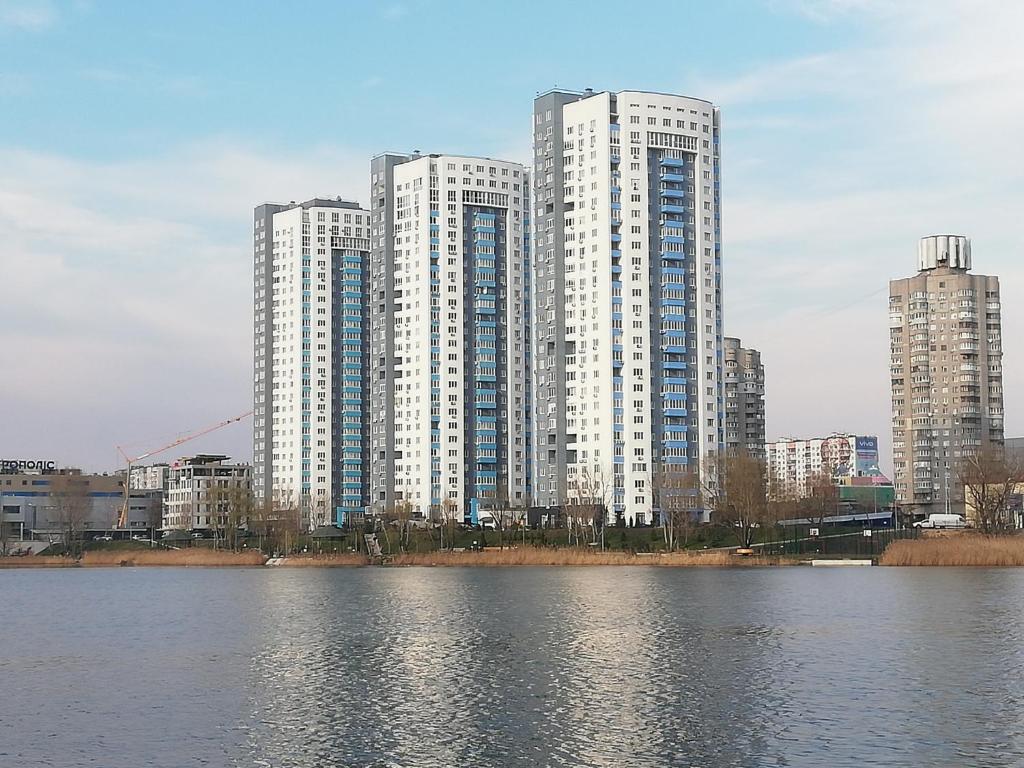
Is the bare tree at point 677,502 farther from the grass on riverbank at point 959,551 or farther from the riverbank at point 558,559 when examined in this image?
the grass on riverbank at point 959,551

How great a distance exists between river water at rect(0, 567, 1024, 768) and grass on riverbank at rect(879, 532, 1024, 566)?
104 feet

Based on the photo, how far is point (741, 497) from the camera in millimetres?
176000

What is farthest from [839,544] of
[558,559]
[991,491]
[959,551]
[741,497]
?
[558,559]

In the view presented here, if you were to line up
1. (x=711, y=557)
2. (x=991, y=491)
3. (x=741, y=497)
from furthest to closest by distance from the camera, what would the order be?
1. (x=741, y=497)
2. (x=991, y=491)
3. (x=711, y=557)

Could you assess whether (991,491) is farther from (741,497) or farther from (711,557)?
(711,557)

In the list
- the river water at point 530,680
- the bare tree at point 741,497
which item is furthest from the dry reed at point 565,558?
the river water at point 530,680

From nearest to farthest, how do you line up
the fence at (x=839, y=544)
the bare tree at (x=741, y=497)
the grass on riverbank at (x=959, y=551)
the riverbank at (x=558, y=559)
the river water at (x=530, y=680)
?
the river water at (x=530, y=680)
the grass on riverbank at (x=959, y=551)
the fence at (x=839, y=544)
the riverbank at (x=558, y=559)
the bare tree at (x=741, y=497)

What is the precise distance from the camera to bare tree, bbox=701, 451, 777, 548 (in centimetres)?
17550

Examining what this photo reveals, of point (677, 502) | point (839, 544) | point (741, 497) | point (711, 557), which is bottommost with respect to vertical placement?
point (711, 557)

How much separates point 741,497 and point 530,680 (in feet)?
387

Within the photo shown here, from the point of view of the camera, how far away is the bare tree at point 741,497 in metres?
176

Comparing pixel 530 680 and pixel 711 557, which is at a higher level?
pixel 711 557

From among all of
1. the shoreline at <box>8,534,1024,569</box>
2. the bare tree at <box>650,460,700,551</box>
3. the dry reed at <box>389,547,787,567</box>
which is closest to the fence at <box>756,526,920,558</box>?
the shoreline at <box>8,534,1024,569</box>

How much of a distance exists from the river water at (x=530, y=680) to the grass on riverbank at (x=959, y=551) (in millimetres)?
31626
